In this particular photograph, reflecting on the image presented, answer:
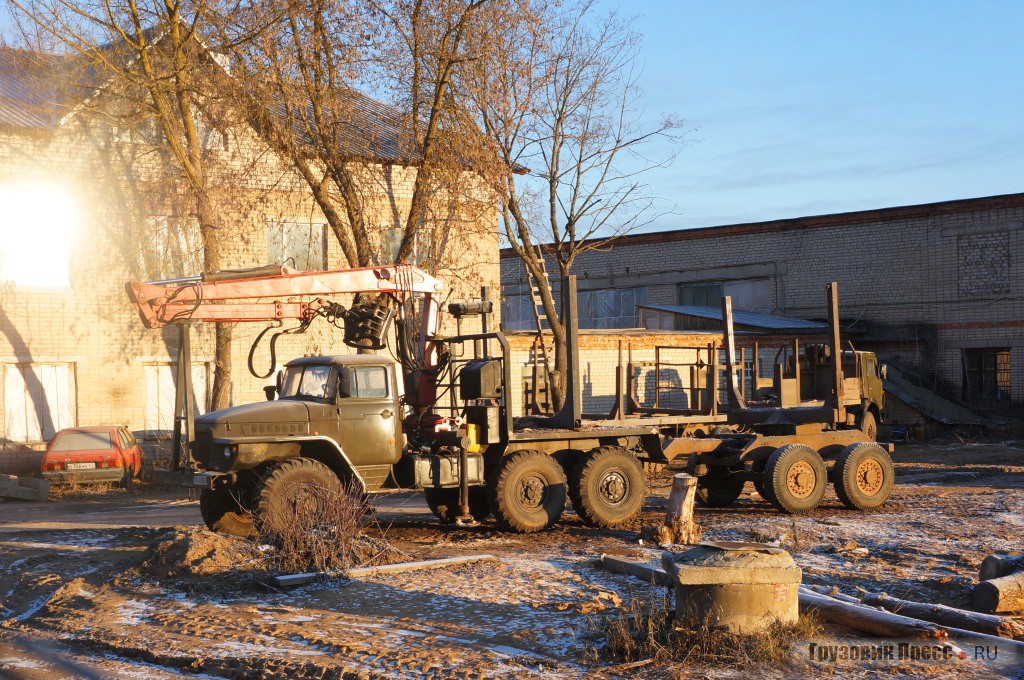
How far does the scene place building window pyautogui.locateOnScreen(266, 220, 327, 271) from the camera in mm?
23797

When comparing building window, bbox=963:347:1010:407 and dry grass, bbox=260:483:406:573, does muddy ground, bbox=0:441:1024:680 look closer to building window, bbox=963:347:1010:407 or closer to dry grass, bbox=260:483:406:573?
dry grass, bbox=260:483:406:573

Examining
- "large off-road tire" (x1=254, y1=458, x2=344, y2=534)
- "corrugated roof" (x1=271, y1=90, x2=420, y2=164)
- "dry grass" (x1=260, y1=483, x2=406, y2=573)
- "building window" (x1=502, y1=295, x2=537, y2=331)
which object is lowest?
"dry grass" (x1=260, y1=483, x2=406, y2=573)

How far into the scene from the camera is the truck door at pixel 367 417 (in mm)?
13484

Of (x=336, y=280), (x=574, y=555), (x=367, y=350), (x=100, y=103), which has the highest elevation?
(x=100, y=103)

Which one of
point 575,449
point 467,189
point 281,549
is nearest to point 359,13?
point 467,189

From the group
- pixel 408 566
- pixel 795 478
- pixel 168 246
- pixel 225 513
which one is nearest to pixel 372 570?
pixel 408 566

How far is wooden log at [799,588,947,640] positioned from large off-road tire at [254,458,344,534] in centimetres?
544

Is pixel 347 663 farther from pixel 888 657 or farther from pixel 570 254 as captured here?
pixel 570 254

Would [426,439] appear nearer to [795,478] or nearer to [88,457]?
[795,478]

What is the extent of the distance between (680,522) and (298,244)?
14.1m

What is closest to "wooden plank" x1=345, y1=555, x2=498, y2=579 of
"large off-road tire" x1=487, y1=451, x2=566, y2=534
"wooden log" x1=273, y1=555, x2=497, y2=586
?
"wooden log" x1=273, y1=555, x2=497, y2=586

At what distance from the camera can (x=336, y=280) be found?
585 inches

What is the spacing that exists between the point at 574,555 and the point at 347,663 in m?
4.81

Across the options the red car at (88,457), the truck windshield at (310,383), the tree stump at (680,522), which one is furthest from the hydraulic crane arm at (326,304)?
the red car at (88,457)
